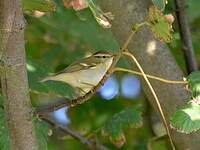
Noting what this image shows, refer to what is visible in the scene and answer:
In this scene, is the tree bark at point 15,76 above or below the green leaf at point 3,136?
above

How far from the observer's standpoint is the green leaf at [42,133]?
1319 mm

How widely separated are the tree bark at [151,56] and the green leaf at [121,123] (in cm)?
26

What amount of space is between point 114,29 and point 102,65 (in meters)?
0.25

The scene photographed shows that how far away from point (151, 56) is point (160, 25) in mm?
180

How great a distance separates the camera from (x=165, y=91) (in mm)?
1288

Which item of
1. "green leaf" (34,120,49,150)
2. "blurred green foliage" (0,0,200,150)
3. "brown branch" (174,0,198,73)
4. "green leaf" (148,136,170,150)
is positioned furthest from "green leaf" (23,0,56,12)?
"green leaf" (148,136,170,150)

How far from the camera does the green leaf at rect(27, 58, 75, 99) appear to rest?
4.81 ft

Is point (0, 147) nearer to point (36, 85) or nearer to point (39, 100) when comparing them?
point (36, 85)

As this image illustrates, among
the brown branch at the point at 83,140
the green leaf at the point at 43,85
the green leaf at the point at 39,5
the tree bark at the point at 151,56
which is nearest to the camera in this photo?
the green leaf at the point at 39,5

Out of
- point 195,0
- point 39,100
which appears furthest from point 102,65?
point 39,100

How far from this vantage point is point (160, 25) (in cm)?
111

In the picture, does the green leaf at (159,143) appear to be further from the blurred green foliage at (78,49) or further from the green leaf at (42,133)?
the green leaf at (42,133)

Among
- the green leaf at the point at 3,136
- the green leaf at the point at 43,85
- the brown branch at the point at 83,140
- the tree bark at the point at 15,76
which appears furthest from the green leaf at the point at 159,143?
the tree bark at the point at 15,76

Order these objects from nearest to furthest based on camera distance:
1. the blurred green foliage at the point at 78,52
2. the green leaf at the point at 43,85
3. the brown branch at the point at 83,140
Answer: the green leaf at the point at 43,85 → the brown branch at the point at 83,140 → the blurred green foliage at the point at 78,52
